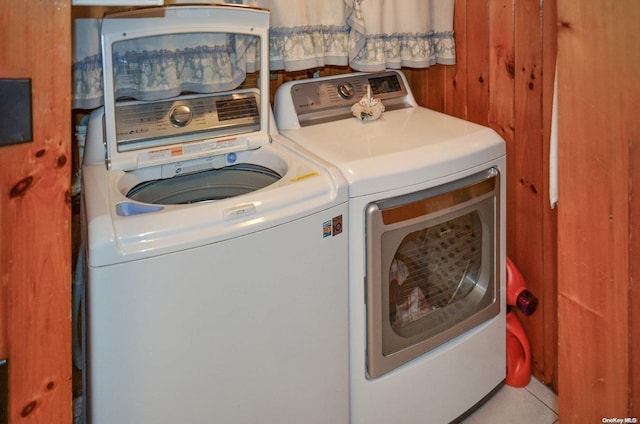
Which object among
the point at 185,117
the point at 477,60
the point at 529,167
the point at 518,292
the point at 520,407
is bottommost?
the point at 520,407

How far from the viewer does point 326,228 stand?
1396 mm

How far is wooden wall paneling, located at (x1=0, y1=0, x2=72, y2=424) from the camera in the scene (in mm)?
858

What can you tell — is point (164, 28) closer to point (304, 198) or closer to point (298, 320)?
point (304, 198)

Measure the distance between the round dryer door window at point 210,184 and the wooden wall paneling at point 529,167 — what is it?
0.91m

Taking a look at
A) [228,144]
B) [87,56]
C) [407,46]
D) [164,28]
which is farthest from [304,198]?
[407,46]

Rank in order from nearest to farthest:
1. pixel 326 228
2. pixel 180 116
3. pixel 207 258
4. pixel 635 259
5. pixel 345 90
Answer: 1. pixel 635 259
2. pixel 207 258
3. pixel 326 228
4. pixel 180 116
5. pixel 345 90

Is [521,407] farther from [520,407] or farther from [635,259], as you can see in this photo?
[635,259]

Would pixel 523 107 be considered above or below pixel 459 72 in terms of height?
below

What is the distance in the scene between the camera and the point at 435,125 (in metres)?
1.82

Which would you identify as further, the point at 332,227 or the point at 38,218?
the point at 332,227

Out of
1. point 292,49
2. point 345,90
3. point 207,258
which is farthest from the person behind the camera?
point 345,90

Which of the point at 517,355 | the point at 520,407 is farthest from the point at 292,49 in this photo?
the point at 520,407

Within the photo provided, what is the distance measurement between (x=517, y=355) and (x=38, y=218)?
5.82 ft

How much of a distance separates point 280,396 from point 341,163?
2.09 feet
